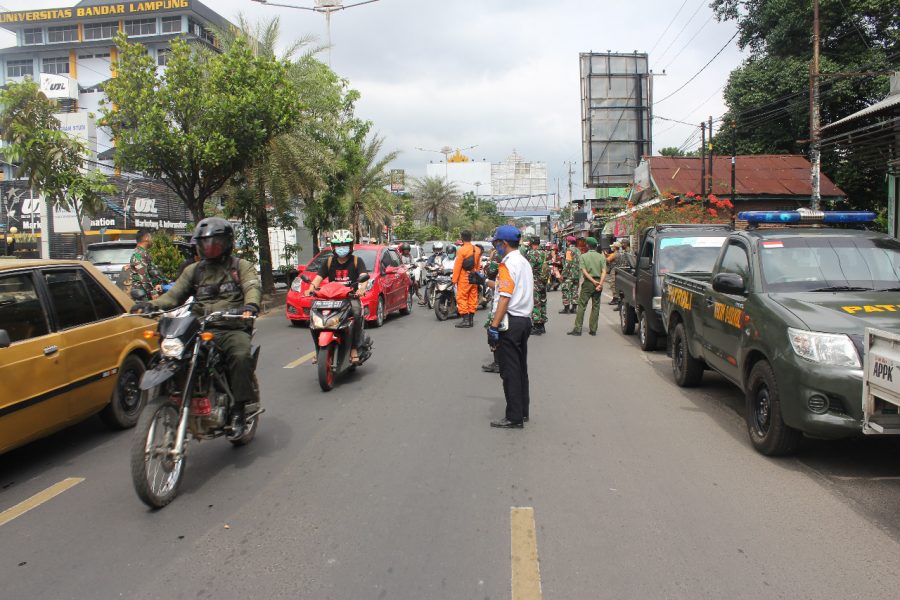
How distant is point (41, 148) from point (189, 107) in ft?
10.5

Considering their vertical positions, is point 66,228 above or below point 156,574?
above

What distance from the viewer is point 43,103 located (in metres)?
15.0

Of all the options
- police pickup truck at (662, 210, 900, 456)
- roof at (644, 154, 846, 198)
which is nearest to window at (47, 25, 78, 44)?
roof at (644, 154, 846, 198)

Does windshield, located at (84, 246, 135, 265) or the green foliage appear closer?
the green foliage

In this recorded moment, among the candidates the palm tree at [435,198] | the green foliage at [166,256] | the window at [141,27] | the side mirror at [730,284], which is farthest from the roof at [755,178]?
the window at [141,27]

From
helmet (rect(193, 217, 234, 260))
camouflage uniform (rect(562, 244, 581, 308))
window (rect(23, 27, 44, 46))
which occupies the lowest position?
camouflage uniform (rect(562, 244, 581, 308))

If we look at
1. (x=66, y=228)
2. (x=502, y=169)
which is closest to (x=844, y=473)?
(x=66, y=228)

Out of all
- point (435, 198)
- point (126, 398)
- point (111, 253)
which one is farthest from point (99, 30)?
point (126, 398)

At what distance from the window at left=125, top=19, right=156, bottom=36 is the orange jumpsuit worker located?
64.6 metres

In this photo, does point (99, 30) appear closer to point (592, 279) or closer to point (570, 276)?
point (570, 276)

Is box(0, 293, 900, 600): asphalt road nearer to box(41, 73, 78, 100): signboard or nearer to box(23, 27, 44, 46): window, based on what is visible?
box(41, 73, 78, 100): signboard

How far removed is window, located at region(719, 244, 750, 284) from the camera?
6.42m

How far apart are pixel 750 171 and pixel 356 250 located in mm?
21056

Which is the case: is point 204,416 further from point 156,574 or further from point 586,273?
point 586,273
